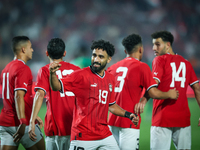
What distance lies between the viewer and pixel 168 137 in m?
3.49

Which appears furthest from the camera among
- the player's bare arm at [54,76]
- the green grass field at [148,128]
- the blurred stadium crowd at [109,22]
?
the blurred stadium crowd at [109,22]

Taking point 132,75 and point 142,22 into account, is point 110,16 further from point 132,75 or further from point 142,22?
point 132,75

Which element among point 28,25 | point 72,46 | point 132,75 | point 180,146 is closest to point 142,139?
point 180,146

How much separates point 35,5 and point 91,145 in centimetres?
1153

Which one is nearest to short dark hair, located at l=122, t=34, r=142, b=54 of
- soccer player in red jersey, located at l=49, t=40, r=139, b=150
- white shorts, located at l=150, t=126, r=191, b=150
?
soccer player in red jersey, located at l=49, t=40, r=139, b=150

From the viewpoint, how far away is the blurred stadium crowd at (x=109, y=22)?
12672 millimetres

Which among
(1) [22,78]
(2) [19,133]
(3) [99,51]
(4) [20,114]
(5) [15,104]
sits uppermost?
(3) [99,51]

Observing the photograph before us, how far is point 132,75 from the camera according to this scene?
3387 millimetres

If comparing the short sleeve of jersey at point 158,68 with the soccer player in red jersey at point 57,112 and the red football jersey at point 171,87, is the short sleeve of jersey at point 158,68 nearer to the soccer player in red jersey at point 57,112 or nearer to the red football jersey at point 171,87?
the red football jersey at point 171,87

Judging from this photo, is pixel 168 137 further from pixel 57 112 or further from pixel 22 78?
pixel 22 78

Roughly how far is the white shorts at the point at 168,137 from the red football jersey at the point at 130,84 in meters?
0.37

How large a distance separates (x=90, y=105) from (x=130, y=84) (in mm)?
964

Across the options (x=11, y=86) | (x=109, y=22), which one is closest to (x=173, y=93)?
(x=11, y=86)

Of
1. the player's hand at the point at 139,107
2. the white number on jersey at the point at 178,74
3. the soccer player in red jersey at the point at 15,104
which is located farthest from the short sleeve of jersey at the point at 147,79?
the soccer player in red jersey at the point at 15,104
